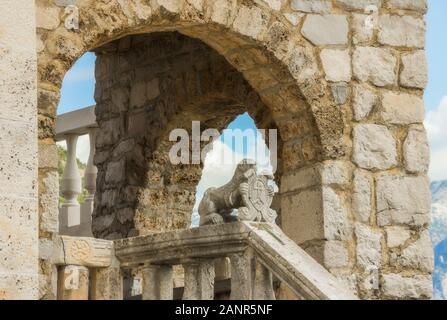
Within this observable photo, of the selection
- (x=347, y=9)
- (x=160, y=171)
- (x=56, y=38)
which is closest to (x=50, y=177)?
(x=56, y=38)

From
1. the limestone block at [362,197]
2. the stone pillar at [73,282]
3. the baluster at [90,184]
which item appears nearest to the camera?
the stone pillar at [73,282]

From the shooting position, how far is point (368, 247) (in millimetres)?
6977

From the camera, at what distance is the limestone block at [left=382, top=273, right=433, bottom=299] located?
6996 millimetres

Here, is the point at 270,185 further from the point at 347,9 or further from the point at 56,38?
the point at 347,9

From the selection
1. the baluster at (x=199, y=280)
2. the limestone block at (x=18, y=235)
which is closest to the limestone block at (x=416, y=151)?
the baluster at (x=199, y=280)

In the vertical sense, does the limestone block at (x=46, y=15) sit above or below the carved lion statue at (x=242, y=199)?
above

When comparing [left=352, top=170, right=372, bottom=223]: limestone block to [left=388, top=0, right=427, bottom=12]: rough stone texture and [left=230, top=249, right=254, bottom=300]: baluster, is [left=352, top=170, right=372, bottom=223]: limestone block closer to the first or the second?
[left=388, top=0, right=427, bottom=12]: rough stone texture

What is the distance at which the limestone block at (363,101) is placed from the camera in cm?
709

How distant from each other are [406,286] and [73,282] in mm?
2819

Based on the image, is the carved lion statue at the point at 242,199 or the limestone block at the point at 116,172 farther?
the limestone block at the point at 116,172

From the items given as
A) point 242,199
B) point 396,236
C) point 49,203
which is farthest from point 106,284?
point 396,236

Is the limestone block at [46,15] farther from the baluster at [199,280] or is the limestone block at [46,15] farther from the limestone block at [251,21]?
the baluster at [199,280]
